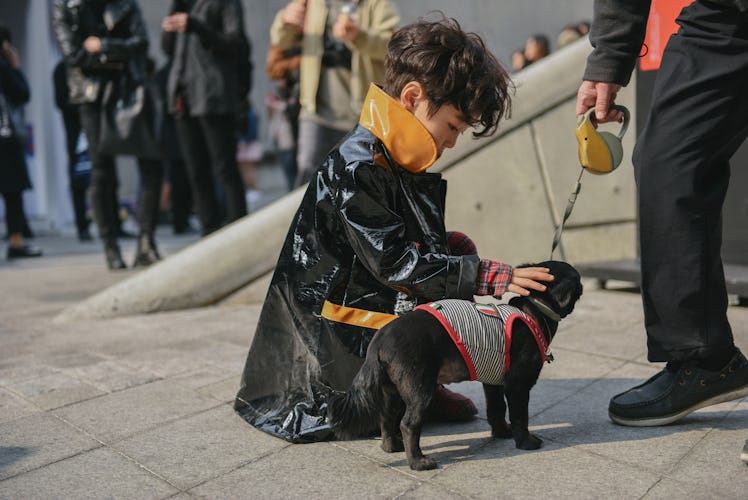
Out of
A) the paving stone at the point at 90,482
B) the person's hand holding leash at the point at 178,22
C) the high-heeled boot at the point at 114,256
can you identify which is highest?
the person's hand holding leash at the point at 178,22

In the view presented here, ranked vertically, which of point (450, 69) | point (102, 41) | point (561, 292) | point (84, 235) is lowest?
point (84, 235)

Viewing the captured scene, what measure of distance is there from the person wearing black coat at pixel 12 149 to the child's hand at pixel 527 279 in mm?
5503

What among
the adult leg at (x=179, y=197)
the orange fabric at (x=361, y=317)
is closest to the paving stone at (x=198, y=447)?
the orange fabric at (x=361, y=317)

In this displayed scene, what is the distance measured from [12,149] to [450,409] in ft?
18.0

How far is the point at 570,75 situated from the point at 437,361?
9.44 ft

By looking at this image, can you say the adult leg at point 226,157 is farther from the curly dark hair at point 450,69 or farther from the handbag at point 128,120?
the curly dark hair at point 450,69

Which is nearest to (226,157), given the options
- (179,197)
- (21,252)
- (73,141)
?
(21,252)

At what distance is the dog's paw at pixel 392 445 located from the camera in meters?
1.93

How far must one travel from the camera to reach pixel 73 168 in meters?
7.98

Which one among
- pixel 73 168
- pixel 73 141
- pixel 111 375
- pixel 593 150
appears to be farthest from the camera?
pixel 73 168

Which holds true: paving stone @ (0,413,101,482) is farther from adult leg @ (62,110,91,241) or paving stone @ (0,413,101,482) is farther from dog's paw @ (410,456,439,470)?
adult leg @ (62,110,91,241)

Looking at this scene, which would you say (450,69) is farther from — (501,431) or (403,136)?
(501,431)

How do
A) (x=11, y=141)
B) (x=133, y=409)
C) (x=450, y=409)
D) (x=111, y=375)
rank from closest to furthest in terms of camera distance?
(x=450, y=409), (x=133, y=409), (x=111, y=375), (x=11, y=141)

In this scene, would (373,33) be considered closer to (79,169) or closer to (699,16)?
(699,16)
